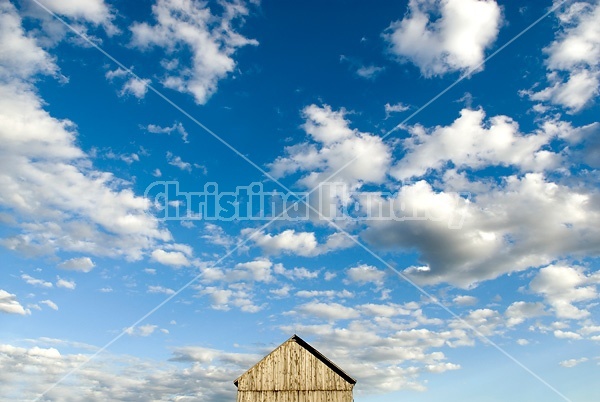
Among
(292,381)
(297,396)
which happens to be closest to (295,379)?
(292,381)

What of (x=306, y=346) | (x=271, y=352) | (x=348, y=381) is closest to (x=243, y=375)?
(x=271, y=352)

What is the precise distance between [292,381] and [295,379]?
26 cm

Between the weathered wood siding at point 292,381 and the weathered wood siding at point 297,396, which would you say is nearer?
the weathered wood siding at point 297,396

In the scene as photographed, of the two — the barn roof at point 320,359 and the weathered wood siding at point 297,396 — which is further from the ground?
the barn roof at point 320,359

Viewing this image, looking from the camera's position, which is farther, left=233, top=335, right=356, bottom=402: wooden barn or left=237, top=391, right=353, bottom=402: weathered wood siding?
left=233, top=335, right=356, bottom=402: wooden barn

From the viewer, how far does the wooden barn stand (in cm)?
3222

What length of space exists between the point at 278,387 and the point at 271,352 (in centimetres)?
248

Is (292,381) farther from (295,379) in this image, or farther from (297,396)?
(297,396)

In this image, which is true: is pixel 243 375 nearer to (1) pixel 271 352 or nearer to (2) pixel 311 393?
(1) pixel 271 352

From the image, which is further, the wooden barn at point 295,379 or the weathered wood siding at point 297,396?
the wooden barn at point 295,379

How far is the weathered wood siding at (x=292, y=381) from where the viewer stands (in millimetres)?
32219

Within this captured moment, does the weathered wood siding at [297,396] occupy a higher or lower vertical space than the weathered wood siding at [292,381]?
lower

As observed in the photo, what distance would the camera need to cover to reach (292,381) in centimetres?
3259

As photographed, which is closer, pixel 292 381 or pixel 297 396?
pixel 297 396
